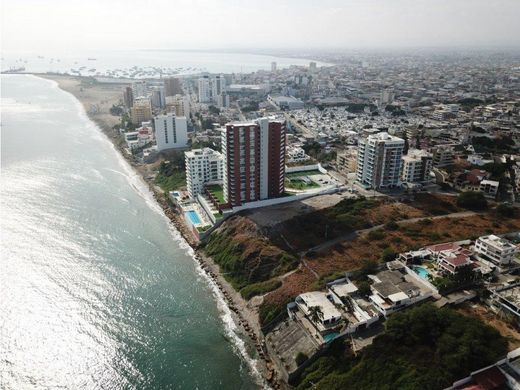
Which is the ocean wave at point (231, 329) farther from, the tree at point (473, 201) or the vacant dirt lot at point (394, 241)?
the tree at point (473, 201)

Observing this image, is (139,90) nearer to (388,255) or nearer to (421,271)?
(388,255)

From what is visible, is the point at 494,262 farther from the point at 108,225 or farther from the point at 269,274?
the point at 108,225

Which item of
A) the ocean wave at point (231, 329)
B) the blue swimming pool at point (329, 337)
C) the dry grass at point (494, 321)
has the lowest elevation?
the ocean wave at point (231, 329)

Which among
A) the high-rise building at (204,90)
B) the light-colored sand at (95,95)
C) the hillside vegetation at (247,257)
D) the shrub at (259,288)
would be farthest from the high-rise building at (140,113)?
the shrub at (259,288)

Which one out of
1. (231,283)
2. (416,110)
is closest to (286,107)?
(416,110)

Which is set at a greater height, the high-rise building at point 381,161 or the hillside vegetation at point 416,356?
the high-rise building at point 381,161

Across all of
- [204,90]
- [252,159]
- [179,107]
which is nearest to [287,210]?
[252,159]
